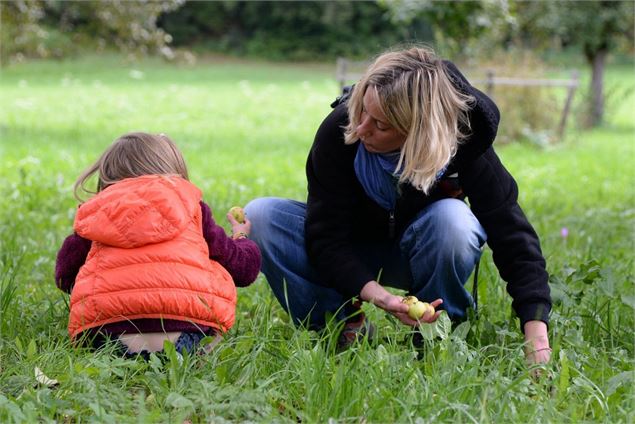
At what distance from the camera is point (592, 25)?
14898 mm

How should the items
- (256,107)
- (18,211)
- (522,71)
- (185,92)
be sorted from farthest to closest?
1. (185,92)
2. (256,107)
3. (522,71)
4. (18,211)

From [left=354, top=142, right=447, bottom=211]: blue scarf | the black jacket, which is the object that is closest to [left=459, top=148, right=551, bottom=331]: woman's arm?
the black jacket

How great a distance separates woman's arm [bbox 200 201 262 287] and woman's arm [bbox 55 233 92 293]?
14.1 inches

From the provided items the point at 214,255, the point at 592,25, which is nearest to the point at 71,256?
the point at 214,255

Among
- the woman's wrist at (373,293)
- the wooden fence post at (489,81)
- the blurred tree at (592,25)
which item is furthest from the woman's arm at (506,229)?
the blurred tree at (592,25)

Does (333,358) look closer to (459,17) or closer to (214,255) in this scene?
(214,255)

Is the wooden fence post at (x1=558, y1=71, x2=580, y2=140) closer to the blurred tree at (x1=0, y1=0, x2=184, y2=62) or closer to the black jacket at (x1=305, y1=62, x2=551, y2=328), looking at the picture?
the blurred tree at (x1=0, y1=0, x2=184, y2=62)

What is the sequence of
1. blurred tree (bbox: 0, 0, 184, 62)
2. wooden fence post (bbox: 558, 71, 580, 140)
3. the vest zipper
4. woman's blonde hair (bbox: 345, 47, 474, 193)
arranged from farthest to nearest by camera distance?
wooden fence post (bbox: 558, 71, 580, 140) < blurred tree (bbox: 0, 0, 184, 62) < the vest zipper < woman's blonde hair (bbox: 345, 47, 474, 193)

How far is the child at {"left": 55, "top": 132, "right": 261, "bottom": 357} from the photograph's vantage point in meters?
2.58

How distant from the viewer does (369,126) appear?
2584 millimetres

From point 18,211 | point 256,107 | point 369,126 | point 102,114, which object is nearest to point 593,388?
point 369,126

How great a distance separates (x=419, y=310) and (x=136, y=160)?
3.10 feet

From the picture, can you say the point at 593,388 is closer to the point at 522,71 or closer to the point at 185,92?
the point at 522,71

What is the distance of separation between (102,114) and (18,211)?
790cm
